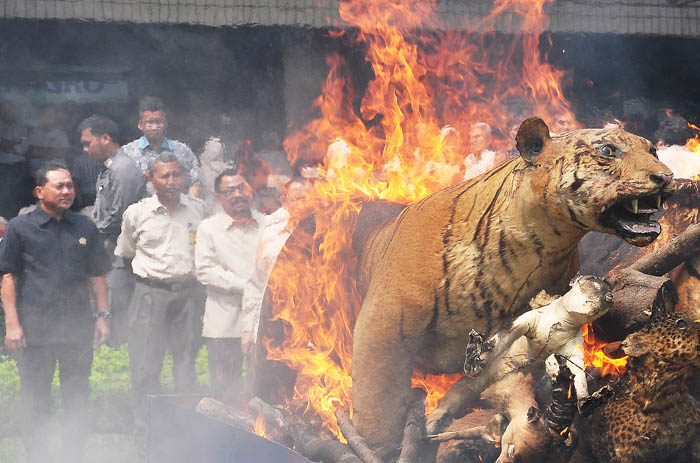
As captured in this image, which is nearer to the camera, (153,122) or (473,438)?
(473,438)

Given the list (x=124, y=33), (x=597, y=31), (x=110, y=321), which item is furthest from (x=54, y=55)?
(x=597, y=31)

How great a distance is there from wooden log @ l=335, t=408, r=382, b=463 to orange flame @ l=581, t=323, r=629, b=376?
1263 millimetres

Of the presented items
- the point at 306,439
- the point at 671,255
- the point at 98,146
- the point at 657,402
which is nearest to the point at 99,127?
the point at 98,146

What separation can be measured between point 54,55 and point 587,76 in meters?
6.86

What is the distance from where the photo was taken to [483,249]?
388 cm

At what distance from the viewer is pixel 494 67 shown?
10094 millimetres

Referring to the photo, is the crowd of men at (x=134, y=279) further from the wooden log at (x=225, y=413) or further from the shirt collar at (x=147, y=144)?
the wooden log at (x=225, y=413)

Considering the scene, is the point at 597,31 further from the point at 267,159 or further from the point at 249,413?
the point at 249,413

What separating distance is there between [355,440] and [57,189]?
3.81 metres

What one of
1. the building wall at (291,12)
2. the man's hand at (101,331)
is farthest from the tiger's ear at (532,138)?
the building wall at (291,12)

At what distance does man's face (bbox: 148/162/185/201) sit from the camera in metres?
7.49

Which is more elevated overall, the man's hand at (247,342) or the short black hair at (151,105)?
the short black hair at (151,105)

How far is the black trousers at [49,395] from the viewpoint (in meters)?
7.05

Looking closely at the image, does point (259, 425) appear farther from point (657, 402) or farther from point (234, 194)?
point (657, 402)
